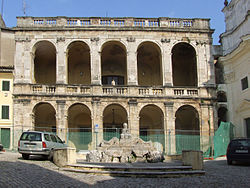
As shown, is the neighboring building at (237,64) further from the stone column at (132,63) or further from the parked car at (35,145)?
the parked car at (35,145)

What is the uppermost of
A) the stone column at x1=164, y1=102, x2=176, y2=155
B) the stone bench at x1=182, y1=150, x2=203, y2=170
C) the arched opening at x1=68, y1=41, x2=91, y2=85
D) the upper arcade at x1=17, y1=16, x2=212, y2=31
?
the upper arcade at x1=17, y1=16, x2=212, y2=31

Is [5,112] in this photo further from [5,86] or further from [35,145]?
[35,145]

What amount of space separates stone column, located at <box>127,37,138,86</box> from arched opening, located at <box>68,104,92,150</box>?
13.8 ft

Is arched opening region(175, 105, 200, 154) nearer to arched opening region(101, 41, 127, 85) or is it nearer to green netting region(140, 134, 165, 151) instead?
green netting region(140, 134, 165, 151)

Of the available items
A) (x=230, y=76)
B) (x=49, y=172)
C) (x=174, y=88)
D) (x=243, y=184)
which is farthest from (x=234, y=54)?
(x=49, y=172)

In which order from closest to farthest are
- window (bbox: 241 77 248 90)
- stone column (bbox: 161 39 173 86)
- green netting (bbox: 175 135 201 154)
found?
1. green netting (bbox: 175 135 201 154)
2. window (bbox: 241 77 248 90)
3. stone column (bbox: 161 39 173 86)

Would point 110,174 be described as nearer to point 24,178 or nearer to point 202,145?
point 24,178

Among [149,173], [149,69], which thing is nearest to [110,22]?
[149,69]

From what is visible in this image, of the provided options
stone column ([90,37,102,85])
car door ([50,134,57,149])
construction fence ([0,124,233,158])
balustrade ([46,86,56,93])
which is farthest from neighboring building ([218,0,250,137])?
car door ([50,134,57,149])

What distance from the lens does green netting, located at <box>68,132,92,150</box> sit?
68.6ft

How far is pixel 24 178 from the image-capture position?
987 cm

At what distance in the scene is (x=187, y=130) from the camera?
2331cm

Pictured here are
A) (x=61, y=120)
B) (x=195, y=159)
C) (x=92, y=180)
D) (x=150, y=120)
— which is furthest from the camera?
(x=150, y=120)

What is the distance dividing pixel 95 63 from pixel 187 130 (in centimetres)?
892
